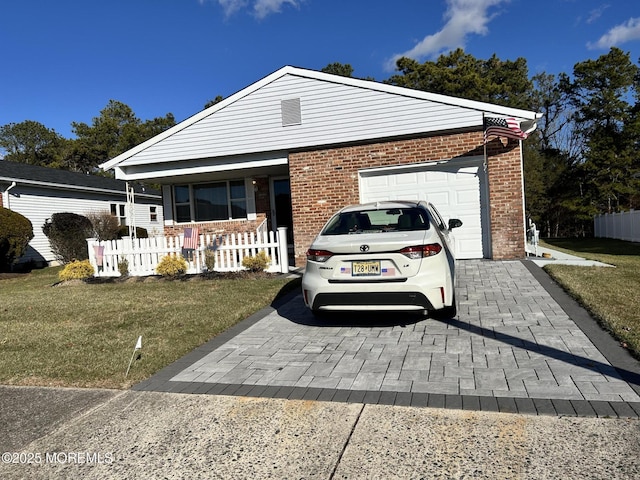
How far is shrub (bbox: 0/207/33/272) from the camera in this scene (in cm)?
1464

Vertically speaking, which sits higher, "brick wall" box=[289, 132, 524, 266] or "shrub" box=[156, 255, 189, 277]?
"brick wall" box=[289, 132, 524, 266]

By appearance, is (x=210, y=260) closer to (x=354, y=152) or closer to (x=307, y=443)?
(x=354, y=152)

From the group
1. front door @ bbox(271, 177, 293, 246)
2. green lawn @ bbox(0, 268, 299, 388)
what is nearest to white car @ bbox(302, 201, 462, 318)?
green lawn @ bbox(0, 268, 299, 388)

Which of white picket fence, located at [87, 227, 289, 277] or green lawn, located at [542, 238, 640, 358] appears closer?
green lawn, located at [542, 238, 640, 358]

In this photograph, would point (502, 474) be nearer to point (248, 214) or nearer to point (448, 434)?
point (448, 434)

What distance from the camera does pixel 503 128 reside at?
949cm

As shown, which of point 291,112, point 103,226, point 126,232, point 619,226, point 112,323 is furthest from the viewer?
point 126,232

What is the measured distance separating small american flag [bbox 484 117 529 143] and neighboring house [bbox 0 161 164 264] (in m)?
14.6

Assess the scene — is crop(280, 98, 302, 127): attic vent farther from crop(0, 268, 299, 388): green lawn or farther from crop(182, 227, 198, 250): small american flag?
crop(0, 268, 299, 388): green lawn

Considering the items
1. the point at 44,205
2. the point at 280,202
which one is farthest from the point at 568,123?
the point at 44,205

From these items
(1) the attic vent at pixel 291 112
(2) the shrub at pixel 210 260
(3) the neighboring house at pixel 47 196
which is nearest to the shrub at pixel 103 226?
(3) the neighboring house at pixel 47 196

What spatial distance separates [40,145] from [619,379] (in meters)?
55.8

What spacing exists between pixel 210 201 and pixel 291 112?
15.1 feet

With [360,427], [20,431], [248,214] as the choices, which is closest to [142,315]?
[20,431]
